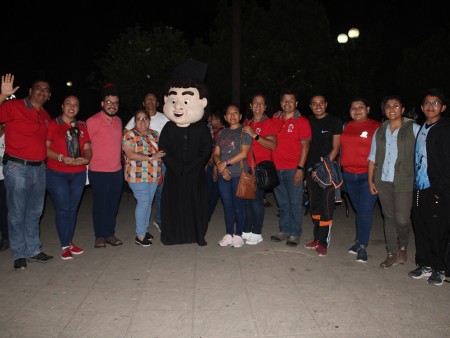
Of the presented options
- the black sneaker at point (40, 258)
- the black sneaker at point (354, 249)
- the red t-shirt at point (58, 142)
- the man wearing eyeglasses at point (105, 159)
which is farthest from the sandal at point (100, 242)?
the black sneaker at point (354, 249)

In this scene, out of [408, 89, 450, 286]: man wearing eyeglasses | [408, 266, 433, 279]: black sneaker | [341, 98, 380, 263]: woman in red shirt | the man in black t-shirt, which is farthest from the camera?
the man in black t-shirt

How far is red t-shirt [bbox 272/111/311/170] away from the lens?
5.54 m

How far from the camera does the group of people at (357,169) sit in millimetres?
4488

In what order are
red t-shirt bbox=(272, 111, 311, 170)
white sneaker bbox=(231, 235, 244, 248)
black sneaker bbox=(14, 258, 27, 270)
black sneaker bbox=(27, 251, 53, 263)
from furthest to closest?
white sneaker bbox=(231, 235, 244, 248), red t-shirt bbox=(272, 111, 311, 170), black sneaker bbox=(27, 251, 53, 263), black sneaker bbox=(14, 258, 27, 270)

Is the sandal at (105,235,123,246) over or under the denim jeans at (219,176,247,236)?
under

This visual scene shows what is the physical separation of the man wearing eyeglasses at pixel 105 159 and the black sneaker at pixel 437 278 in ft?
12.7

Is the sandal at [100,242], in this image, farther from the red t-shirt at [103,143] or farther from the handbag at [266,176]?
the handbag at [266,176]

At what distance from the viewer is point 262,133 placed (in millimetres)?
5605

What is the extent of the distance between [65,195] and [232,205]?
2.12 m

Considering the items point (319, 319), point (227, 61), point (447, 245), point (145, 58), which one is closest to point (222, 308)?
point (319, 319)

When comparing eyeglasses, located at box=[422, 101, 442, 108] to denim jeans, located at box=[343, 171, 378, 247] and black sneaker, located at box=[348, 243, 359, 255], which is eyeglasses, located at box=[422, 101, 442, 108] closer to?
denim jeans, located at box=[343, 171, 378, 247]

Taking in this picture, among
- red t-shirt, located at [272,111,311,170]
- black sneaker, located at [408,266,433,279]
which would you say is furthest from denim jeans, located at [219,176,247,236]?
black sneaker, located at [408,266,433,279]

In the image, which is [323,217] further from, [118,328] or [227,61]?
[227,61]

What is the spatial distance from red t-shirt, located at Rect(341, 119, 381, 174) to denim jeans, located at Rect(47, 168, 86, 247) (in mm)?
3293
